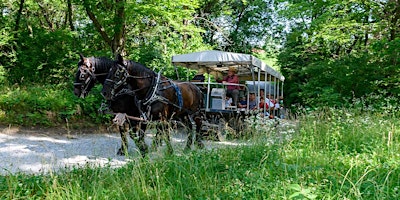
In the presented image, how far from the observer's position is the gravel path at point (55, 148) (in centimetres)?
500

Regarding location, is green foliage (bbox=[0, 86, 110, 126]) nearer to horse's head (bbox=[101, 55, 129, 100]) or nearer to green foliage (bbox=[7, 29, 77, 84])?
green foliage (bbox=[7, 29, 77, 84])

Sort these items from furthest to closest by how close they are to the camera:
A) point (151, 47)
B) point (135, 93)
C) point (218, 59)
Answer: point (151, 47) < point (218, 59) < point (135, 93)

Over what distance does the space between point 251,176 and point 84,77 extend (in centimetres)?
354

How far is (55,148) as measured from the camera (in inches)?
264

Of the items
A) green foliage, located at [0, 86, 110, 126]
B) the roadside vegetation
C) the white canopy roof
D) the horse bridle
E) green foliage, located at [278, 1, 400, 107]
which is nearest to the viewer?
the roadside vegetation

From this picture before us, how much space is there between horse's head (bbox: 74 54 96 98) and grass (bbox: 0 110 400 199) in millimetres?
2190

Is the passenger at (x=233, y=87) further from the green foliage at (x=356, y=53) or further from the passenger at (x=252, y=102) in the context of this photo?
the green foliage at (x=356, y=53)

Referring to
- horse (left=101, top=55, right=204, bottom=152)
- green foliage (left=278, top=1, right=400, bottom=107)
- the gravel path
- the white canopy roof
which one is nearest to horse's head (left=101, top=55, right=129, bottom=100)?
horse (left=101, top=55, right=204, bottom=152)

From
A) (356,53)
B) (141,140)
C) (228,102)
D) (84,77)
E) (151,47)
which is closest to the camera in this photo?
(141,140)

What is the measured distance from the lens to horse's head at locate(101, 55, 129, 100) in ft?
17.7

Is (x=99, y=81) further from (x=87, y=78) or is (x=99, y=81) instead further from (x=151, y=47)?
(x=151, y=47)

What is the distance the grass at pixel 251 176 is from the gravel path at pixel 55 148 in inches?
27.0

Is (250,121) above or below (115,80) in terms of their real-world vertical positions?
below

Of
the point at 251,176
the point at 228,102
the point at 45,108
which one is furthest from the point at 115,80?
the point at 45,108
